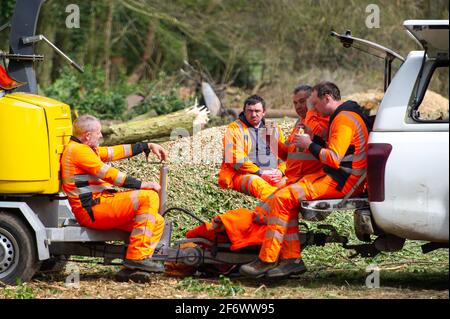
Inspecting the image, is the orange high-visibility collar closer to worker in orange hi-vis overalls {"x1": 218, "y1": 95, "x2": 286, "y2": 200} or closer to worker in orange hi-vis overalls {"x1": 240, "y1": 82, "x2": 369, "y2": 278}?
worker in orange hi-vis overalls {"x1": 218, "y1": 95, "x2": 286, "y2": 200}

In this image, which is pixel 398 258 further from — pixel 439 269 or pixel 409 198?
pixel 409 198

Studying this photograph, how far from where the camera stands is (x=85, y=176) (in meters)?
7.79

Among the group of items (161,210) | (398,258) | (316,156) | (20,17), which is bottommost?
(398,258)

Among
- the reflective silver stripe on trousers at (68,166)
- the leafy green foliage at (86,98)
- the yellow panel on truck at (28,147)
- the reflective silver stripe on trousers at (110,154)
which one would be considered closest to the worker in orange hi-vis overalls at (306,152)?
the reflective silver stripe on trousers at (110,154)

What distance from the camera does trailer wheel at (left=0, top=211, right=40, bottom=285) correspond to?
7.74 metres

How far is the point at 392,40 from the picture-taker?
24.6 metres

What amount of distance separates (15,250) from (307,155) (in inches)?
Result: 106

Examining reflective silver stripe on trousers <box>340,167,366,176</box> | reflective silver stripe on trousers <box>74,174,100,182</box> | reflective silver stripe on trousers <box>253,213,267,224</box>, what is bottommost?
reflective silver stripe on trousers <box>253,213,267,224</box>

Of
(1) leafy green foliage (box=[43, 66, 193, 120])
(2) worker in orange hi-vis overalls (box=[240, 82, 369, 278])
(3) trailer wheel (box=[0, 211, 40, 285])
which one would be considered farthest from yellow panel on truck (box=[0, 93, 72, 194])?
(1) leafy green foliage (box=[43, 66, 193, 120])

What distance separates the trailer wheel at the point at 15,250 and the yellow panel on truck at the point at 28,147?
11.6 inches

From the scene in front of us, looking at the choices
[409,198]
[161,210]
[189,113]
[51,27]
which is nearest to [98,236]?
[161,210]

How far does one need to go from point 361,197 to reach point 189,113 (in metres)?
7.14

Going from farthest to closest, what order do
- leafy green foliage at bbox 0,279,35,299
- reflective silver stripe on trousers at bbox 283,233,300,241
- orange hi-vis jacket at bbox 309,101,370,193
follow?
reflective silver stripe on trousers at bbox 283,233,300,241 < orange hi-vis jacket at bbox 309,101,370,193 < leafy green foliage at bbox 0,279,35,299

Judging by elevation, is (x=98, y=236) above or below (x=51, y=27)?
below
